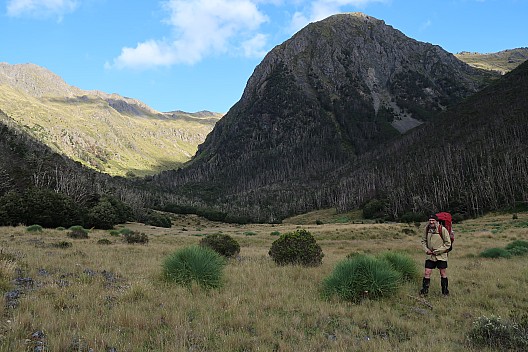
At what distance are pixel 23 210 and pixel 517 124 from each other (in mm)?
134308

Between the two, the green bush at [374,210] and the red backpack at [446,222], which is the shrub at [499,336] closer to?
the red backpack at [446,222]

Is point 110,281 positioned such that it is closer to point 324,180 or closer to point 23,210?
point 23,210

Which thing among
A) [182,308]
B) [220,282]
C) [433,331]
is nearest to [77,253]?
[220,282]

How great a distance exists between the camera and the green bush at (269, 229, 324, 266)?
572 inches

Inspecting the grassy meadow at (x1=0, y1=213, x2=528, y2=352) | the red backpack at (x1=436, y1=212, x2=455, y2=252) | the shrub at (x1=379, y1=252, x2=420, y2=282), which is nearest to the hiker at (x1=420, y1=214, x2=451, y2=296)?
the red backpack at (x1=436, y1=212, x2=455, y2=252)

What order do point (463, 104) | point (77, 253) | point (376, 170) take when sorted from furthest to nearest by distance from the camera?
point (463, 104), point (376, 170), point (77, 253)

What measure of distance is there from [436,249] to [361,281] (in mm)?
3059

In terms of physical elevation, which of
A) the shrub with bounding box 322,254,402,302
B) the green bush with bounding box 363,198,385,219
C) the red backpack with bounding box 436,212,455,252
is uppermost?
the red backpack with bounding box 436,212,455,252

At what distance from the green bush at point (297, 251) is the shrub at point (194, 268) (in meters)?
5.19

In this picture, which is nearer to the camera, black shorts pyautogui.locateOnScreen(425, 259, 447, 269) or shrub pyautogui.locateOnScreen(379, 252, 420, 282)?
black shorts pyautogui.locateOnScreen(425, 259, 447, 269)

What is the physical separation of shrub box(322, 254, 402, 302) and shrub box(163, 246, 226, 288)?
10.5ft

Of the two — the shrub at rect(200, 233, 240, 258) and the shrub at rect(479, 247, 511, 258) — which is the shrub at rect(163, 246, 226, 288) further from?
the shrub at rect(479, 247, 511, 258)

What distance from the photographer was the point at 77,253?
47.5 ft

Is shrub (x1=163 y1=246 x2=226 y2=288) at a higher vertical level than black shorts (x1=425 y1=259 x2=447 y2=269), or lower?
higher
